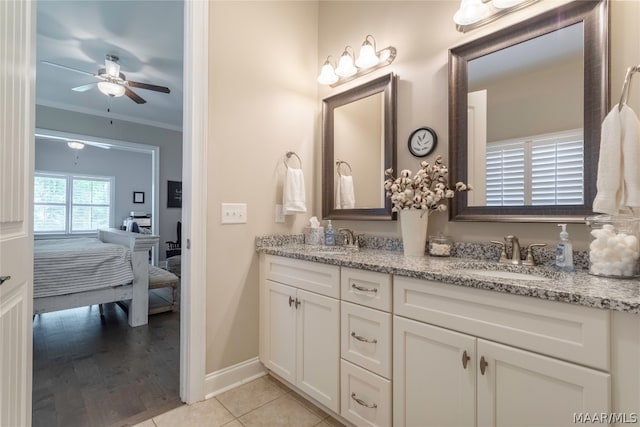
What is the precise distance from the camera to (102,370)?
2064mm

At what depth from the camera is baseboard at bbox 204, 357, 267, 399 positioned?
179 cm

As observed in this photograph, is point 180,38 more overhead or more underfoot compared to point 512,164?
more overhead

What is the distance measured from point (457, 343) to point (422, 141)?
3.67 ft

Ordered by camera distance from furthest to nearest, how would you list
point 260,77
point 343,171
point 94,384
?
point 343,171, point 260,77, point 94,384

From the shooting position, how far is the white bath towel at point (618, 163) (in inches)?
40.9

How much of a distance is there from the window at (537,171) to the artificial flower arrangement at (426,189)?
6.1 inches

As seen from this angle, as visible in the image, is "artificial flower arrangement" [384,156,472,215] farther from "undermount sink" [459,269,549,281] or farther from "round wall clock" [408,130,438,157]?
"undermount sink" [459,269,549,281]

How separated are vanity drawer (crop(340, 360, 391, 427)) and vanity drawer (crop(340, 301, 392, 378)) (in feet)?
0.13

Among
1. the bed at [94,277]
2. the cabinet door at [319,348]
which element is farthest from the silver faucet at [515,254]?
the bed at [94,277]

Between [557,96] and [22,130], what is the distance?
2.08 metres

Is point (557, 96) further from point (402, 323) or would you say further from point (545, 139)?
point (402, 323)

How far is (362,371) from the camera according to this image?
4.54ft

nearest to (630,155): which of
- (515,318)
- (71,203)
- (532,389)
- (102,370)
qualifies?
(515,318)

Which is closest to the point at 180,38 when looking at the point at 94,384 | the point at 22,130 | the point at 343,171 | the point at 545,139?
the point at 343,171
